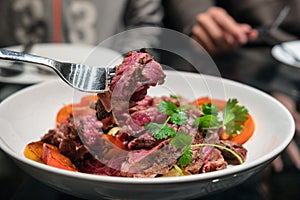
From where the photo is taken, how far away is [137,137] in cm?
75

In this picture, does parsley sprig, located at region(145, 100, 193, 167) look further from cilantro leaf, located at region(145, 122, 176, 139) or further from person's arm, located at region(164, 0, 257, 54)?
person's arm, located at region(164, 0, 257, 54)

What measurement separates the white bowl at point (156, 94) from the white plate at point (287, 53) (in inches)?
17.8

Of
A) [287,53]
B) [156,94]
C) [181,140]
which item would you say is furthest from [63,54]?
[181,140]

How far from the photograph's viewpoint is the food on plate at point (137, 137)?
0.72 meters

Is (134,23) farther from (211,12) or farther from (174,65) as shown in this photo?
(174,65)

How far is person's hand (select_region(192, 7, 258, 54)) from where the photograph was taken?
1.66 metres

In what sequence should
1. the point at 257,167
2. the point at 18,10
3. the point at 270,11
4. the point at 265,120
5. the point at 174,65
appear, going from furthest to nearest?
1. the point at 270,11
2. the point at 18,10
3. the point at 174,65
4. the point at 265,120
5. the point at 257,167

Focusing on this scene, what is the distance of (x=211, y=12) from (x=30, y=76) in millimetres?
779

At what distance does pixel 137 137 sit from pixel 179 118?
77 millimetres

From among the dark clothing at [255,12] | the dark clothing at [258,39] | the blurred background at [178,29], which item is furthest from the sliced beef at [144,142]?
the dark clothing at [255,12]

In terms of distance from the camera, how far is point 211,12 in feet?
5.74

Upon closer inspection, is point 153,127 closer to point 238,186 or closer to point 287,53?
point 238,186

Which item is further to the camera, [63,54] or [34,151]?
[63,54]

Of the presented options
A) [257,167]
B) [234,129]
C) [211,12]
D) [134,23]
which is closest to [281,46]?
[211,12]
